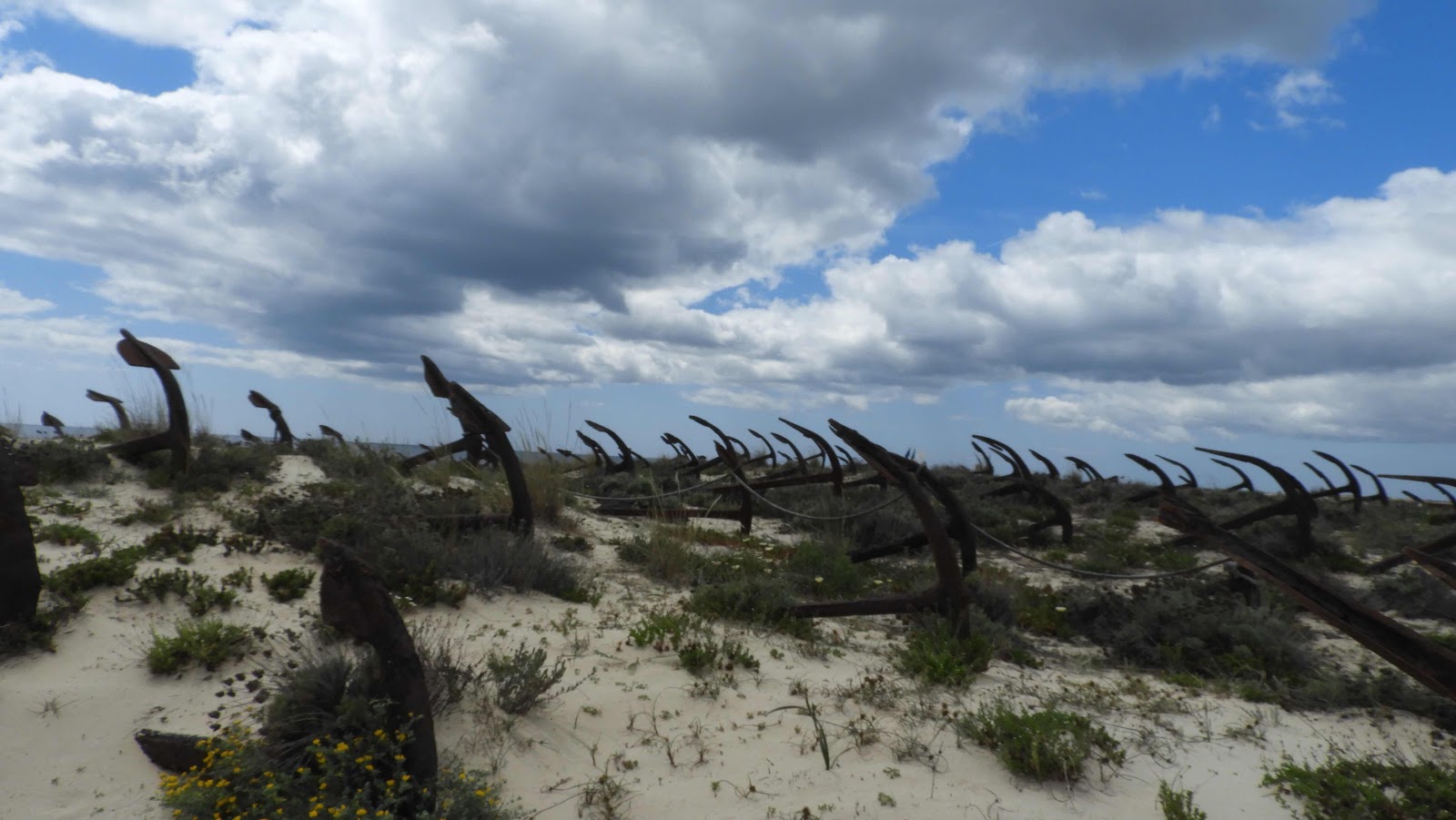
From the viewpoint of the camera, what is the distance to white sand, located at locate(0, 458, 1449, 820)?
11.6 ft

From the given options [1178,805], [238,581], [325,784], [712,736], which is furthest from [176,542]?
[1178,805]

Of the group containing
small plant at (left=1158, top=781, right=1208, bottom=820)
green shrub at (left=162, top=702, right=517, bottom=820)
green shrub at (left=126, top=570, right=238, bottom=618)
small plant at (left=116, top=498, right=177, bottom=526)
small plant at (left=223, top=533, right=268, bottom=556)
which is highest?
small plant at (left=116, top=498, right=177, bottom=526)

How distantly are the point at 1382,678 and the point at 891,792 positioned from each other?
3750mm

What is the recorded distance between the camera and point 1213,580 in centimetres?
789

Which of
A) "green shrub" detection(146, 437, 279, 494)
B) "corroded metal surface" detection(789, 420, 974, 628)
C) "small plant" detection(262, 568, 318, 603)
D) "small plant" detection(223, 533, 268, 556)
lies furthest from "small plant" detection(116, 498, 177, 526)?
"corroded metal surface" detection(789, 420, 974, 628)

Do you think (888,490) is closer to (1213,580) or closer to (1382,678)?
(1213,580)

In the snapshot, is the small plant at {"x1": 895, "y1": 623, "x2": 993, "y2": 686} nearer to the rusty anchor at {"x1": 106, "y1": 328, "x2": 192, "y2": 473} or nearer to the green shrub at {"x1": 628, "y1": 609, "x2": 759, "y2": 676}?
the green shrub at {"x1": 628, "y1": 609, "x2": 759, "y2": 676}

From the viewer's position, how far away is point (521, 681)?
4.23 m

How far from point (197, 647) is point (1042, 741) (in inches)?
187

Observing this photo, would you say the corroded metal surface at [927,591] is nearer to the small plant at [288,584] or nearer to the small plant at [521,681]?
the small plant at [521,681]

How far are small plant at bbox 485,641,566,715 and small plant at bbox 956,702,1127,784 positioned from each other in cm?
235

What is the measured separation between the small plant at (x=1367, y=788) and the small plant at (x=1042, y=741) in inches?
29.7

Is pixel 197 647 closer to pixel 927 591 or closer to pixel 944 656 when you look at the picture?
pixel 944 656

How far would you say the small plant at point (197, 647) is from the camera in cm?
429
